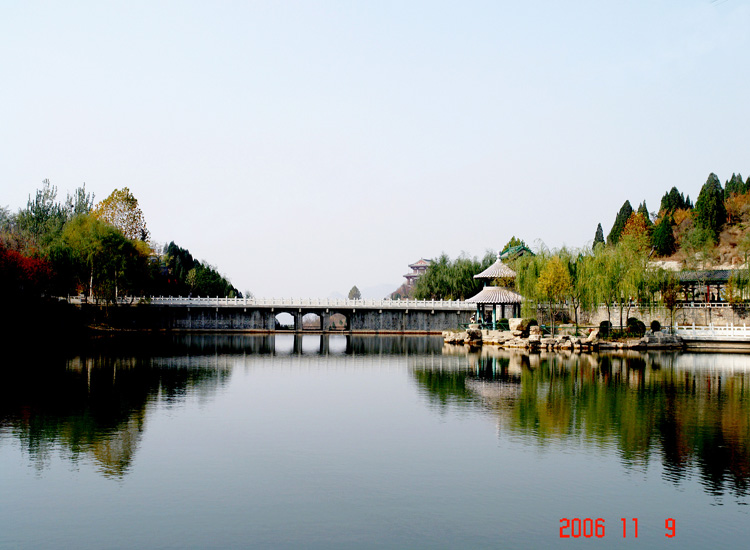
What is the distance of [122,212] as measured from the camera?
221 feet

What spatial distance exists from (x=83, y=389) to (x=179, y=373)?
6.72m

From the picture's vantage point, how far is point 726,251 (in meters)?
81.8

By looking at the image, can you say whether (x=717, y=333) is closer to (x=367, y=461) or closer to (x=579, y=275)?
(x=579, y=275)

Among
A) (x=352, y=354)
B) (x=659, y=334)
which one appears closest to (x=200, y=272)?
(x=352, y=354)

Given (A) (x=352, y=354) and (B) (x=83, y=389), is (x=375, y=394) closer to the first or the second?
(B) (x=83, y=389)

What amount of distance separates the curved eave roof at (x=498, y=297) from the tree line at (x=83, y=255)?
28.3m

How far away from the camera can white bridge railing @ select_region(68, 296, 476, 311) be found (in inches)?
2751

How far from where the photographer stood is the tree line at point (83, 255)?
53.3 metres

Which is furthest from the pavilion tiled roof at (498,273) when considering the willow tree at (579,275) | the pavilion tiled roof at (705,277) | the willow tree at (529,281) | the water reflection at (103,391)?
the pavilion tiled roof at (705,277)

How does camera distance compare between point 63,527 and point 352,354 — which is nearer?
point 63,527

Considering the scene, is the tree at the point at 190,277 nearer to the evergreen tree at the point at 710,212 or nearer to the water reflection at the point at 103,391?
the water reflection at the point at 103,391

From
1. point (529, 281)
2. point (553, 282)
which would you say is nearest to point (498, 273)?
point (529, 281)

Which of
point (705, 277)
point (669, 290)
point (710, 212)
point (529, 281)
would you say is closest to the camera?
point (529, 281)

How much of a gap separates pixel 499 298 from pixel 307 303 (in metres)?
25.3
